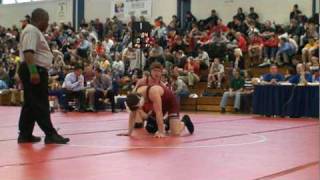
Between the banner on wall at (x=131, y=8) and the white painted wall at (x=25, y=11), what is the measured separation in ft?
10.9

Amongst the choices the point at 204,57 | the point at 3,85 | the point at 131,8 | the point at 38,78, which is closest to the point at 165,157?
the point at 38,78

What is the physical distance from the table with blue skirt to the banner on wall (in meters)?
13.3

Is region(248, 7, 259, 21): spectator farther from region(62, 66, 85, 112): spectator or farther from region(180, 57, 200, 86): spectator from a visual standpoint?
region(62, 66, 85, 112): spectator

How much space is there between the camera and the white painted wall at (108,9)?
88.1 feet

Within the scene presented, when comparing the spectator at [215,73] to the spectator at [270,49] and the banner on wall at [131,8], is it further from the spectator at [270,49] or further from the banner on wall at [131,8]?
the banner on wall at [131,8]

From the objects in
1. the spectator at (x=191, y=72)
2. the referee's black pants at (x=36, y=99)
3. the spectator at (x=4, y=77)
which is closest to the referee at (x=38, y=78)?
the referee's black pants at (x=36, y=99)

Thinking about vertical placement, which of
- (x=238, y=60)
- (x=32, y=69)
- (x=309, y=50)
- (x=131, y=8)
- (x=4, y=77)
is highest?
(x=131, y=8)

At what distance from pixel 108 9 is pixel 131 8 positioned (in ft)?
5.88

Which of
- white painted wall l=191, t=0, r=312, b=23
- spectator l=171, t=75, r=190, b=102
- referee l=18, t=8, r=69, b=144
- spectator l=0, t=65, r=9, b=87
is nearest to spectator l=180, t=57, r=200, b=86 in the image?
spectator l=171, t=75, r=190, b=102

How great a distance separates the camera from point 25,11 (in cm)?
3316

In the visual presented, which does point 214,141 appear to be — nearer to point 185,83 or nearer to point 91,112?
point 91,112

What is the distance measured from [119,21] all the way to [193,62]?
7.77 m

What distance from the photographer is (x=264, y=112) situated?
15094 millimetres

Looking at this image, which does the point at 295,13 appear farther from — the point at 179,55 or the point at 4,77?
the point at 4,77
